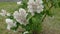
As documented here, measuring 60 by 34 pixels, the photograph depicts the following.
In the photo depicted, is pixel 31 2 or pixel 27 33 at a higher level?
pixel 31 2

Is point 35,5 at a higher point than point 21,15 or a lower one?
higher

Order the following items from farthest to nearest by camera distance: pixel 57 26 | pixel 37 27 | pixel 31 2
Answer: pixel 57 26 < pixel 37 27 < pixel 31 2

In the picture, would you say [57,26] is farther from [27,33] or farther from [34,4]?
[34,4]

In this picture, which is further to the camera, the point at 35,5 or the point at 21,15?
the point at 21,15

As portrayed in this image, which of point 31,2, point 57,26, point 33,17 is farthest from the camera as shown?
point 57,26

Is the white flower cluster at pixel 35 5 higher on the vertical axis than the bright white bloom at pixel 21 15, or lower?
higher

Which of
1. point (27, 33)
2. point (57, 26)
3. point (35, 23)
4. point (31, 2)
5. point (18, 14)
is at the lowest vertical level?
point (57, 26)

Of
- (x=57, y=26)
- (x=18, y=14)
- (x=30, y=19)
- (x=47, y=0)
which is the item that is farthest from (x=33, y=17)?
(x=57, y=26)

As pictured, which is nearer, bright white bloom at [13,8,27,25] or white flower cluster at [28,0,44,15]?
white flower cluster at [28,0,44,15]

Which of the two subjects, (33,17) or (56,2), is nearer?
(33,17)

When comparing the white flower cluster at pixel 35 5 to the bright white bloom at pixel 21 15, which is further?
the bright white bloom at pixel 21 15

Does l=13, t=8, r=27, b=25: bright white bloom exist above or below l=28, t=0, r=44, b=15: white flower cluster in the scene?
below
